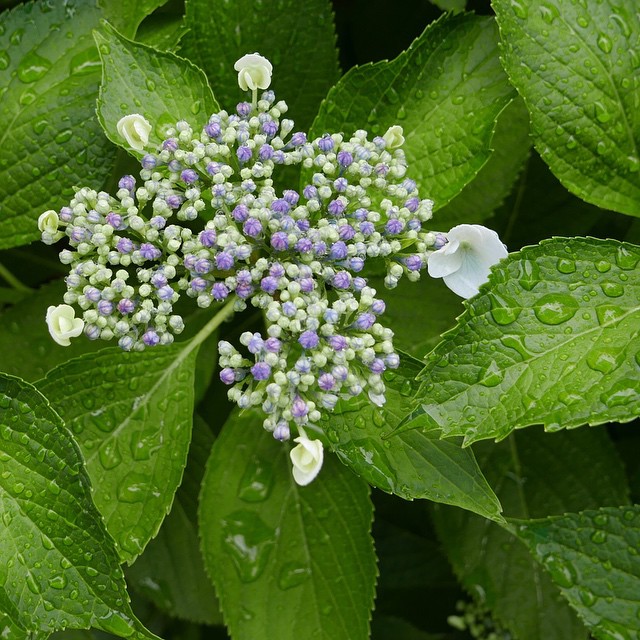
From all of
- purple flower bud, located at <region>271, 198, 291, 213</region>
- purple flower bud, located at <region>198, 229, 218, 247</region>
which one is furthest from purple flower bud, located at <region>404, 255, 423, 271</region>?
purple flower bud, located at <region>198, 229, 218, 247</region>

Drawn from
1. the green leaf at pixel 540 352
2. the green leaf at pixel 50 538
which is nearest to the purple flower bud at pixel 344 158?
the green leaf at pixel 540 352

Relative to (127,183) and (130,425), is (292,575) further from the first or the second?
(127,183)

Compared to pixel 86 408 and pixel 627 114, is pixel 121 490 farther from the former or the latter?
pixel 627 114

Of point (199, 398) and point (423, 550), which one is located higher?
point (199, 398)

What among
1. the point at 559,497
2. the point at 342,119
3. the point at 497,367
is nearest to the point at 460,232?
the point at 497,367

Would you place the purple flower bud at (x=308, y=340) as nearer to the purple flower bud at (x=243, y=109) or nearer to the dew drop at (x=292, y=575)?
the purple flower bud at (x=243, y=109)

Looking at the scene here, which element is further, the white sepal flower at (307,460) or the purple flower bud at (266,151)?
the purple flower bud at (266,151)
